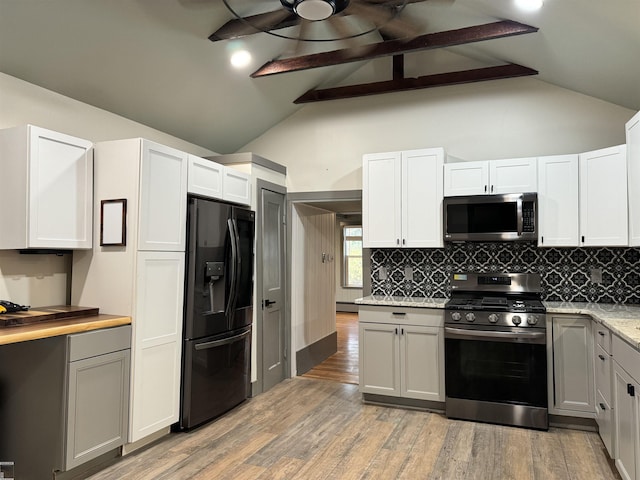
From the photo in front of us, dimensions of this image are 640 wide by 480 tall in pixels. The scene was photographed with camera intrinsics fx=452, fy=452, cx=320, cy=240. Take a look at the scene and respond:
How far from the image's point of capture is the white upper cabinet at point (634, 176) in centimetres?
309

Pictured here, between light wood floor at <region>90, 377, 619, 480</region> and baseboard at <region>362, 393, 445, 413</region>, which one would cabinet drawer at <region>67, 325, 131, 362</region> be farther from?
baseboard at <region>362, 393, 445, 413</region>

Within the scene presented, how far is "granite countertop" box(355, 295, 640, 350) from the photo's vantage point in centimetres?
248

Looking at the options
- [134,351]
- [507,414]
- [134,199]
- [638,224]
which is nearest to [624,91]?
[638,224]

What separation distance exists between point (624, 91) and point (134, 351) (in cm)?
415

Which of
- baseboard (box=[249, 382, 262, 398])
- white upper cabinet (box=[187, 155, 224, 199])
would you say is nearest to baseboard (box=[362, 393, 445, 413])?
baseboard (box=[249, 382, 262, 398])

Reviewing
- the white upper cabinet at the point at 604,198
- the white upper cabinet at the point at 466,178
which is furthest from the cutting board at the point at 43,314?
the white upper cabinet at the point at 604,198

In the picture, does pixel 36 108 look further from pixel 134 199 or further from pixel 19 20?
Answer: pixel 134 199

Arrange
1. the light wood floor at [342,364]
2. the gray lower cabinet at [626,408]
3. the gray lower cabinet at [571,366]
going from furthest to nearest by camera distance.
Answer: the light wood floor at [342,364] → the gray lower cabinet at [571,366] → the gray lower cabinet at [626,408]

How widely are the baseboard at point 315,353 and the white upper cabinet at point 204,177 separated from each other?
2.24m

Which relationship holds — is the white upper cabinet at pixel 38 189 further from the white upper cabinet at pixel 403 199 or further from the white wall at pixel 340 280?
the white wall at pixel 340 280

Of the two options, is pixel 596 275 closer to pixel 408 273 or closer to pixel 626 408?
pixel 408 273

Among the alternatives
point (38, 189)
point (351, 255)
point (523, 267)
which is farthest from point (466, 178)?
point (351, 255)

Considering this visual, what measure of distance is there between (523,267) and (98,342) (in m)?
3.48

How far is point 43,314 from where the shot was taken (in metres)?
2.68
